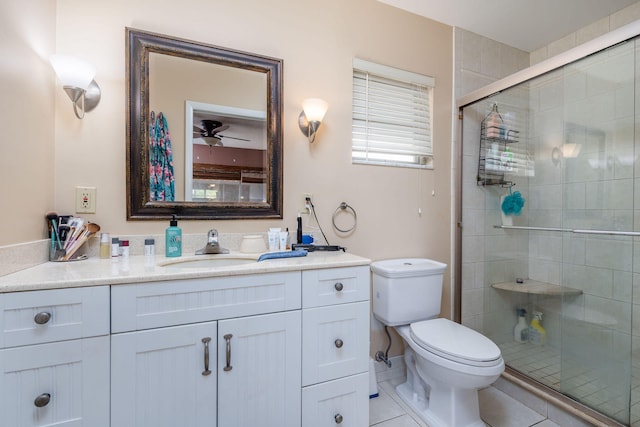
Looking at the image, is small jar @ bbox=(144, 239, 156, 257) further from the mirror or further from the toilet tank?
the toilet tank

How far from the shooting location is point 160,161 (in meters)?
1.39

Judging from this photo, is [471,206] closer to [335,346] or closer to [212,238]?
[335,346]

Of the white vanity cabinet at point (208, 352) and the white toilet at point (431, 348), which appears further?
the white toilet at point (431, 348)

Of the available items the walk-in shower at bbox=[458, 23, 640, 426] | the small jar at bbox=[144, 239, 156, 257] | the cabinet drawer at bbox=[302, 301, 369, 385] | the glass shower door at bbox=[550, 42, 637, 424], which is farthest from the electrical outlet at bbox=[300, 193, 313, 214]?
the glass shower door at bbox=[550, 42, 637, 424]

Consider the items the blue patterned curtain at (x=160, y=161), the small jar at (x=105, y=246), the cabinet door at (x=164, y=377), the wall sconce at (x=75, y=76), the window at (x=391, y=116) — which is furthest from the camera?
the window at (x=391, y=116)

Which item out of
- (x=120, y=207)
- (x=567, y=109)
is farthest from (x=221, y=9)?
(x=567, y=109)

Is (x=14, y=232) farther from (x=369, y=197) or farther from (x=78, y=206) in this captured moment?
(x=369, y=197)

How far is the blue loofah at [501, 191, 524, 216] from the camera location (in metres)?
2.09

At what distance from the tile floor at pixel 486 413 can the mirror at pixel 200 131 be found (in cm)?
126

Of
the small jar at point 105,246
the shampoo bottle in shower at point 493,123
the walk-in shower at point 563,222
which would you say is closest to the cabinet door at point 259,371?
the small jar at point 105,246

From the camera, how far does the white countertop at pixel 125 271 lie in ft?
2.84

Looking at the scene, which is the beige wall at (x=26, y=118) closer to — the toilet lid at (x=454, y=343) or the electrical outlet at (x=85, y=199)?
the electrical outlet at (x=85, y=199)

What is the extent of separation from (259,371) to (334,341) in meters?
0.33

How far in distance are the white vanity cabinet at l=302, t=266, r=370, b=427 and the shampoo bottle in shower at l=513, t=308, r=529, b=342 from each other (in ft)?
4.58
